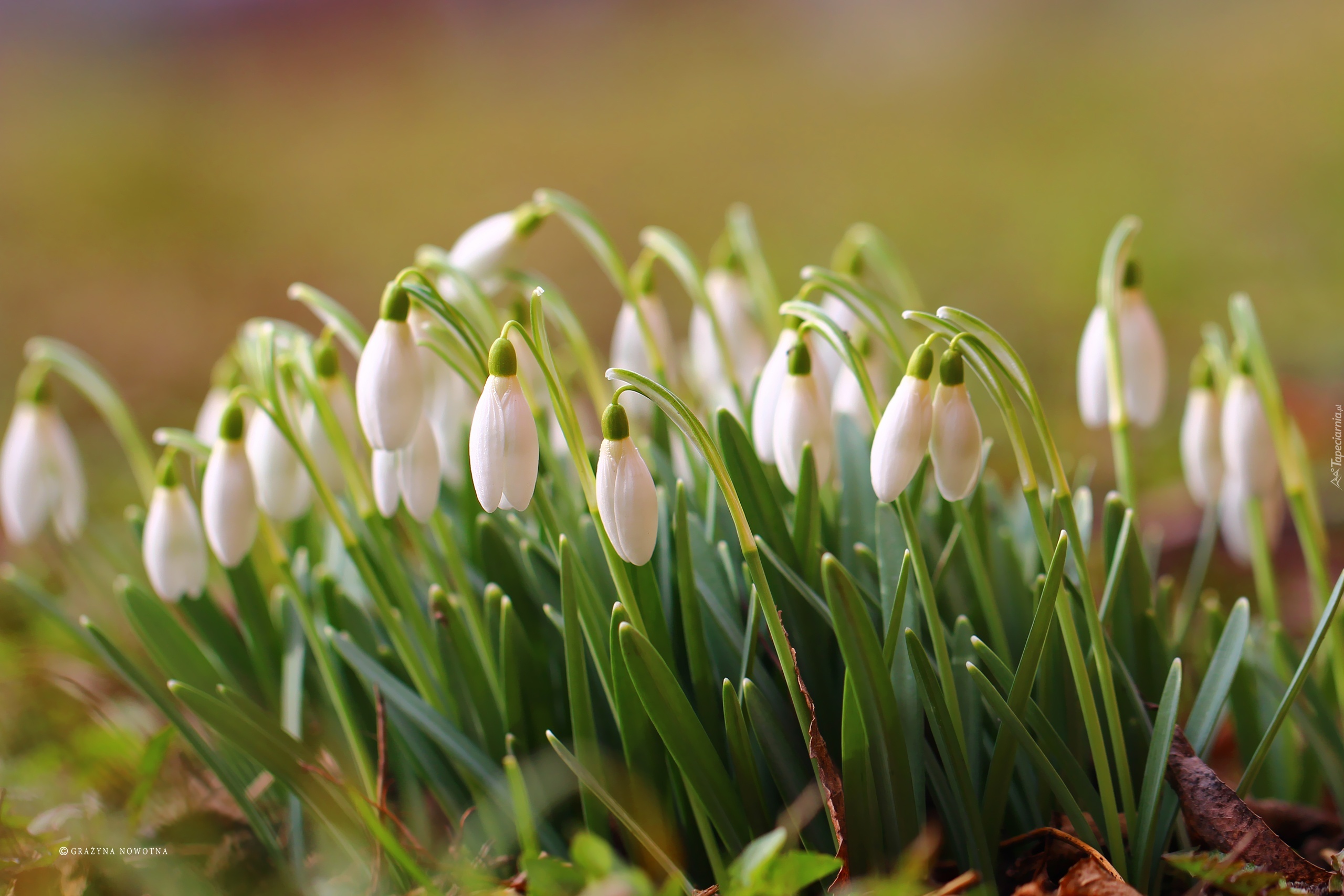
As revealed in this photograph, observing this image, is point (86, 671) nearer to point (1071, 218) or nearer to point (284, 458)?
point (284, 458)

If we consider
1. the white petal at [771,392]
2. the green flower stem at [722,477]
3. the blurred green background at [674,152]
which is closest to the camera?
the green flower stem at [722,477]

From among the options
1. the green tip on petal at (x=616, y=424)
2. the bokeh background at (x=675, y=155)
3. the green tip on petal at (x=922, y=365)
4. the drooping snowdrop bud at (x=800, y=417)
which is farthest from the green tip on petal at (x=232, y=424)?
the bokeh background at (x=675, y=155)

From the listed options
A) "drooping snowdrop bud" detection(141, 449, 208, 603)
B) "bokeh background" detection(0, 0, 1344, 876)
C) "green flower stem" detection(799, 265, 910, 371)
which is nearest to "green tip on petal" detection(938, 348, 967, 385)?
"green flower stem" detection(799, 265, 910, 371)

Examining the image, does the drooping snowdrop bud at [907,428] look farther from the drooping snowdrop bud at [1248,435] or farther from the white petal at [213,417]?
the white petal at [213,417]

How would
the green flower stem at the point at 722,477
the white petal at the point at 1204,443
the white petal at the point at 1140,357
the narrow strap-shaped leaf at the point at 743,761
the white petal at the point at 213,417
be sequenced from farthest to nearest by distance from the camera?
the white petal at the point at 213,417, the white petal at the point at 1204,443, the white petal at the point at 1140,357, the narrow strap-shaped leaf at the point at 743,761, the green flower stem at the point at 722,477

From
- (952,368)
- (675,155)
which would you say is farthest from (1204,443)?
(675,155)
